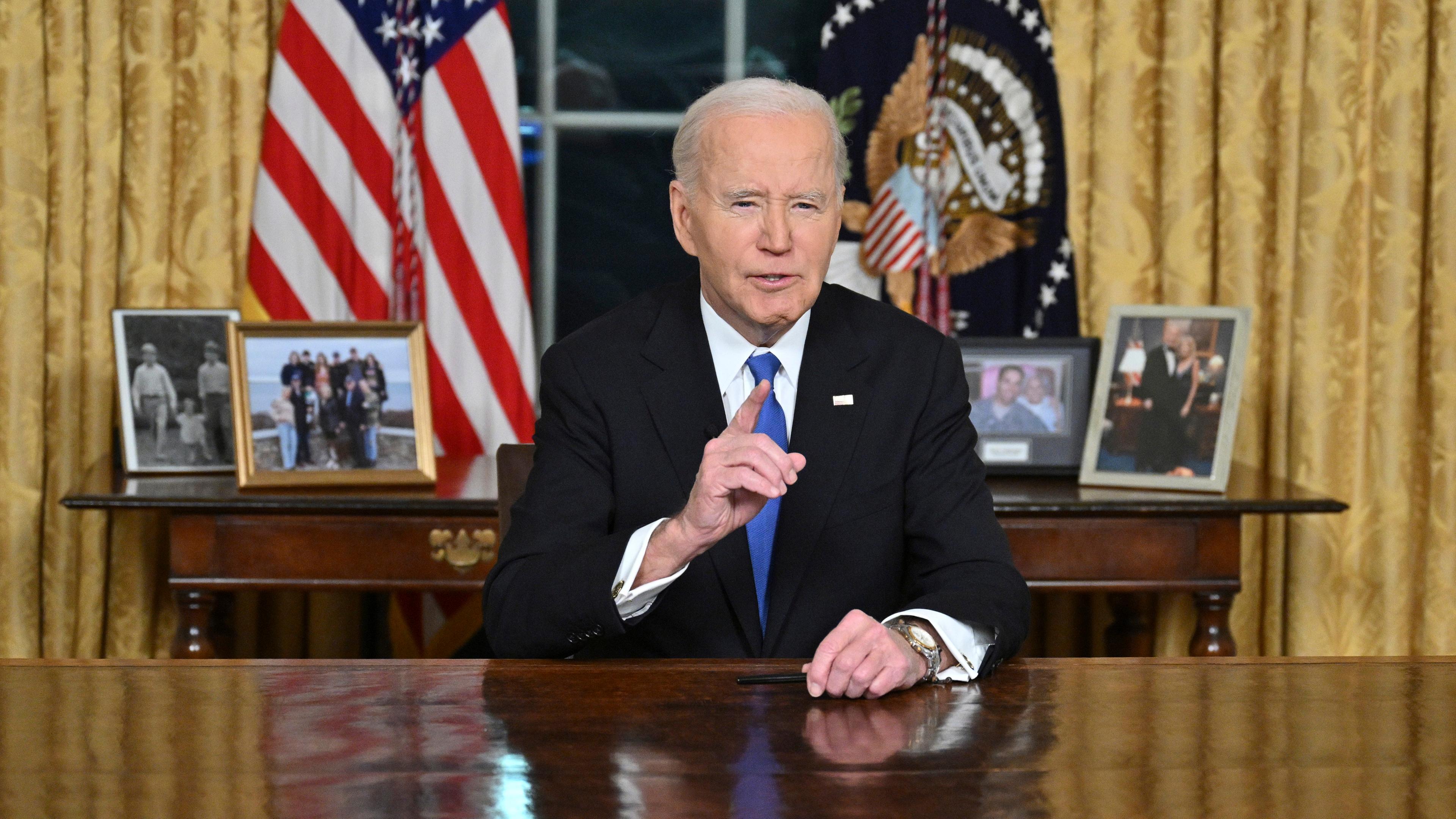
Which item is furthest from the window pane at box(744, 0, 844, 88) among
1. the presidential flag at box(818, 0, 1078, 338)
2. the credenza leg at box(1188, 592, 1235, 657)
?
the credenza leg at box(1188, 592, 1235, 657)

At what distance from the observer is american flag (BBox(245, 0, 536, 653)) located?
324cm

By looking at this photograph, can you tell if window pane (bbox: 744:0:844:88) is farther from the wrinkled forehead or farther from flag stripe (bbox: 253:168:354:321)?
the wrinkled forehead

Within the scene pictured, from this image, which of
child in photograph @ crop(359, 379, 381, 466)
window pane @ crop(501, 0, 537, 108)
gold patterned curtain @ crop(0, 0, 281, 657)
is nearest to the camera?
child in photograph @ crop(359, 379, 381, 466)

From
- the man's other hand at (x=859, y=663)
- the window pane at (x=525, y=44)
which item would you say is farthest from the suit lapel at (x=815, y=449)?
the window pane at (x=525, y=44)

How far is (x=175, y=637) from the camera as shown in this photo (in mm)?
2777

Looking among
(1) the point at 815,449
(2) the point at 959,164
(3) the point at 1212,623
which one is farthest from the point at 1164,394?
(1) the point at 815,449

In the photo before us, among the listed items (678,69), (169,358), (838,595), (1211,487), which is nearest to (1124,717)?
(838,595)

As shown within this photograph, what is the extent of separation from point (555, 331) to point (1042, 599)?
1412mm

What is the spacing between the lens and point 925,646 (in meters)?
1.50

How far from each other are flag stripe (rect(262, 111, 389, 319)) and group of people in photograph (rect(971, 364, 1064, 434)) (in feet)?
4.70

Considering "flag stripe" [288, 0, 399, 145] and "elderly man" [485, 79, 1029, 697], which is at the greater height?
"flag stripe" [288, 0, 399, 145]

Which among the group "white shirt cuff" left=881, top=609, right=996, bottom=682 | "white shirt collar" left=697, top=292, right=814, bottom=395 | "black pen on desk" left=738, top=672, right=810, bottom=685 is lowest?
"black pen on desk" left=738, top=672, right=810, bottom=685

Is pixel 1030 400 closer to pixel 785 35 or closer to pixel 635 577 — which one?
pixel 785 35

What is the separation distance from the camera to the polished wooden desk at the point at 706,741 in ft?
3.54
